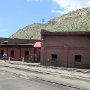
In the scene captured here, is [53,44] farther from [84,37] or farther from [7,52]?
[7,52]

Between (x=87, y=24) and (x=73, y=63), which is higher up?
(x=87, y=24)

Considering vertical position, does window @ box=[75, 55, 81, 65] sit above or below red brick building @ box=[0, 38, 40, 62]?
below

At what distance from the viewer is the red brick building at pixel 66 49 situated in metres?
58.0

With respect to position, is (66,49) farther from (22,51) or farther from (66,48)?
(22,51)

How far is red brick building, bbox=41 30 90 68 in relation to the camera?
5798 centimetres

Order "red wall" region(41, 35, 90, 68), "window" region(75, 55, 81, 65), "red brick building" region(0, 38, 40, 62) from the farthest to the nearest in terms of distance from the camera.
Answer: "red brick building" region(0, 38, 40, 62), "window" region(75, 55, 81, 65), "red wall" region(41, 35, 90, 68)

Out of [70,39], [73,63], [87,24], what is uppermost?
[87,24]

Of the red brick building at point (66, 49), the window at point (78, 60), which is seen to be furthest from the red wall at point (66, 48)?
the window at point (78, 60)

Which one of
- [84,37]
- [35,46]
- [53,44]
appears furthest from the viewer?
[35,46]

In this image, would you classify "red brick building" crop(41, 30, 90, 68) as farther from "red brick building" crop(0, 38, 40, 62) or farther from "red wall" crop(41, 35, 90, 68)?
"red brick building" crop(0, 38, 40, 62)

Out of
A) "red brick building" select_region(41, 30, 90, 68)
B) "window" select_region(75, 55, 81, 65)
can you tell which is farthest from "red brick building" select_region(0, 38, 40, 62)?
"window" select_region(75, 55, 81, 65)

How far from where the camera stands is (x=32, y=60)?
253 ft

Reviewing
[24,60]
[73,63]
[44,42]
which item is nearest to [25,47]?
[24,60]

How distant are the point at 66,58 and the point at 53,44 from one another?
379cm
